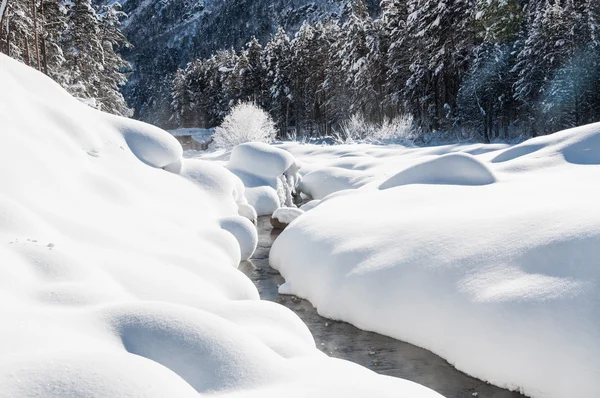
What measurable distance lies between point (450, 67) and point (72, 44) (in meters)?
21.1

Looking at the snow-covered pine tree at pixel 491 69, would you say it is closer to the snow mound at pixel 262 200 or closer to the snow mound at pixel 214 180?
the snow mound at pixel 262 200

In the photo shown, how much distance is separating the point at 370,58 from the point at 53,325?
116 ft

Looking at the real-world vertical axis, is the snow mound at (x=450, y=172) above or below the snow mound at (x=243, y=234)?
above

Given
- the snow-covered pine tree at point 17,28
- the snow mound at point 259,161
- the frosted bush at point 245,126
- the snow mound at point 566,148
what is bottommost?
the frosted bush at point 245,126

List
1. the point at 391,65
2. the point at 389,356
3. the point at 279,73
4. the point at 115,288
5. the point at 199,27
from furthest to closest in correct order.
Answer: the point at 199,27
the point at 279,73
the point at 391,65
the point at 389,356
the point at 115,288

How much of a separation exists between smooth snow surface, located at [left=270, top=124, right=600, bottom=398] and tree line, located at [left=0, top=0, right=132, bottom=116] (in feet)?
49.1

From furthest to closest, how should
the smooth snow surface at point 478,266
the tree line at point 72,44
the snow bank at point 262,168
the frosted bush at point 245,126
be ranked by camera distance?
the frosted bush at point 245,126 < the tree line at point 72,44 < the snow bank at point 262,168 < the smooth snow surface at point 478,266

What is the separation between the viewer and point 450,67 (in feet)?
101

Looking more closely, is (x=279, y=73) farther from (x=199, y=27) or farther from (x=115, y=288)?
(x=199, y=27)

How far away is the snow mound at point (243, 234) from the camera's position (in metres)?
10.7

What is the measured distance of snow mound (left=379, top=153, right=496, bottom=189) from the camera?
11.3 meters

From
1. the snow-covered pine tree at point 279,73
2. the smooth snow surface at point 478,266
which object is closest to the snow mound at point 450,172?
the smooth snow surface at point 478,266

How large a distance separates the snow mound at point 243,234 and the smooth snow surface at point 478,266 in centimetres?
51

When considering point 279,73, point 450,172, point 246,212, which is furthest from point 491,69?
point 279,73
